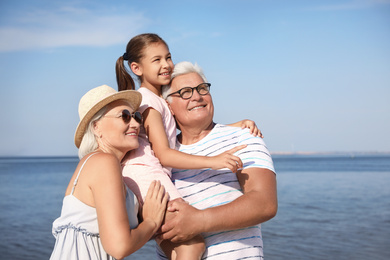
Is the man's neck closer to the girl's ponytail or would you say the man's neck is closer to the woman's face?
the girl's ponytail

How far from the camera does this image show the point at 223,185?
3.11 m

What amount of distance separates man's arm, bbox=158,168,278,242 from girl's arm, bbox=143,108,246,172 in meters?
0.25

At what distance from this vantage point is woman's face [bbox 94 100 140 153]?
2748 mm

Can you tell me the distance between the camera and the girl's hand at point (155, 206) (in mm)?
2701

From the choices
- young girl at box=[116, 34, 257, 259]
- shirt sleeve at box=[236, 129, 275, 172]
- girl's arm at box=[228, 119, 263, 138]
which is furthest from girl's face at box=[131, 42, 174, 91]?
shirt sleeve at box=[236, 129, 275, 172]

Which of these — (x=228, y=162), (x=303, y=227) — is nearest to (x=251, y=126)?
(x=228, y=162)

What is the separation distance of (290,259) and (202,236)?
9016 mm

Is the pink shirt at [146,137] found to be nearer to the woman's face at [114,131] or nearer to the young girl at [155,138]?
the young girl at [155,138]

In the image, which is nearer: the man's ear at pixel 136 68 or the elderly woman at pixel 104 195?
the elderly woman at pixel 104 195

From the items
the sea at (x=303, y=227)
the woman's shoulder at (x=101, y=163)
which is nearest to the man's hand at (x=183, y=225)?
the woman's shoulder at (x=101, y=163)

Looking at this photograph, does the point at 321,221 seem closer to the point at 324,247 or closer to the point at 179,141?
the point at 324,247

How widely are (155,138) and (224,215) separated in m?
0.79

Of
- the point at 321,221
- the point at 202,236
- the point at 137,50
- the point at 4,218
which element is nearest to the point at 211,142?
the point at 202,236

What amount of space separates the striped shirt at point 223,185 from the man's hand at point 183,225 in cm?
30
